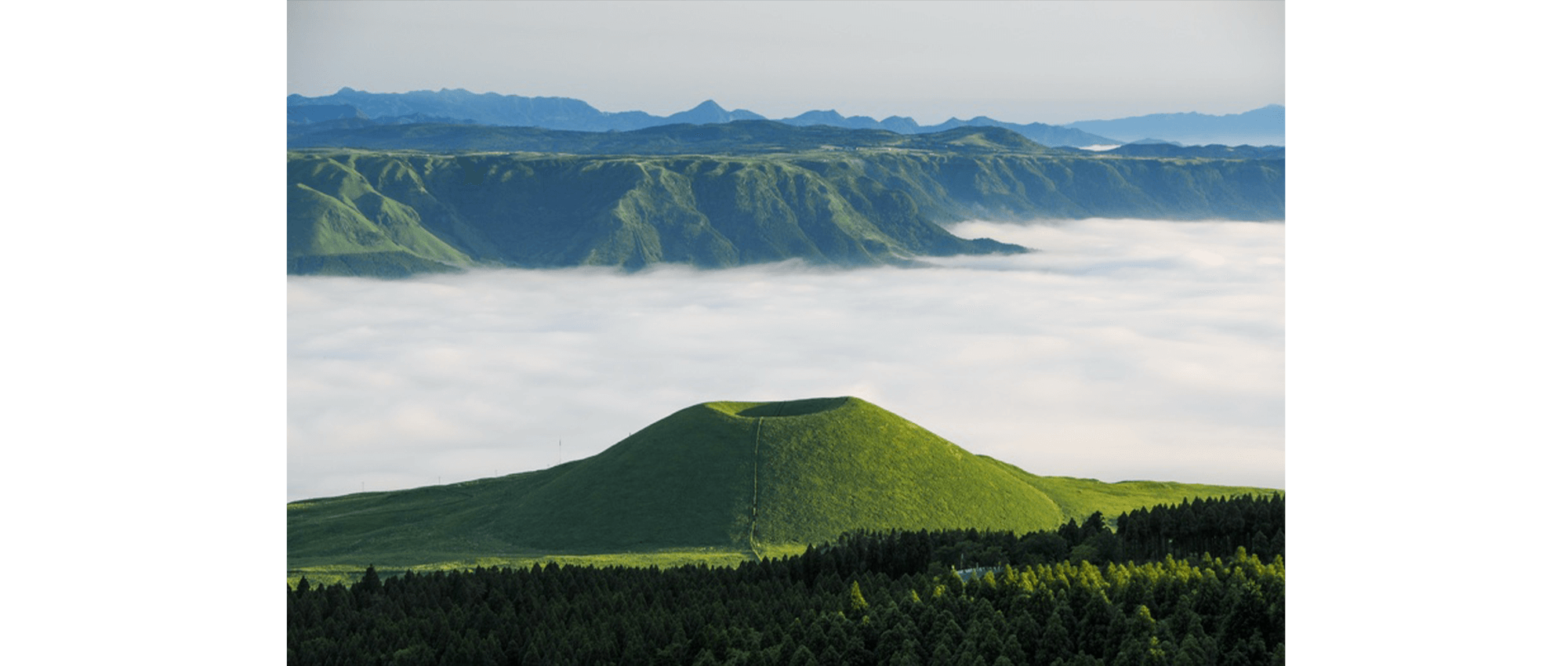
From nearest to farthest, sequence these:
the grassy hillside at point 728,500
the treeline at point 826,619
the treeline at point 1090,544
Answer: the treeline at point 826,619, the treeline at point 1090,544, the grassy hillside at point 728,500

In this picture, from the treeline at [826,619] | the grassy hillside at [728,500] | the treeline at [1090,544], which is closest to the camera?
the treeline at [826,619]

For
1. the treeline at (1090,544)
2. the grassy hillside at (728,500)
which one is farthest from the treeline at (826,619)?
the grassy hillside at (728,500)

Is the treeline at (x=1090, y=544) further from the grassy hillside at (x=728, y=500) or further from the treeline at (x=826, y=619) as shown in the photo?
the grassy hillside at (x=728, y=500)

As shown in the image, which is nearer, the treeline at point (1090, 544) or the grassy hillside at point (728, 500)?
the treeline at point (1090, 544)

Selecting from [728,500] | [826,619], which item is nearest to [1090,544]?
[826,619]

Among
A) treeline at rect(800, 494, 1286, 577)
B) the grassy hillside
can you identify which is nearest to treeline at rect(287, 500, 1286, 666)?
treeline at rect(800, 494, 1286, 577)

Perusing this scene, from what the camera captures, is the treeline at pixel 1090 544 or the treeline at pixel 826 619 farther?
the treeline at pixel 1090 544
